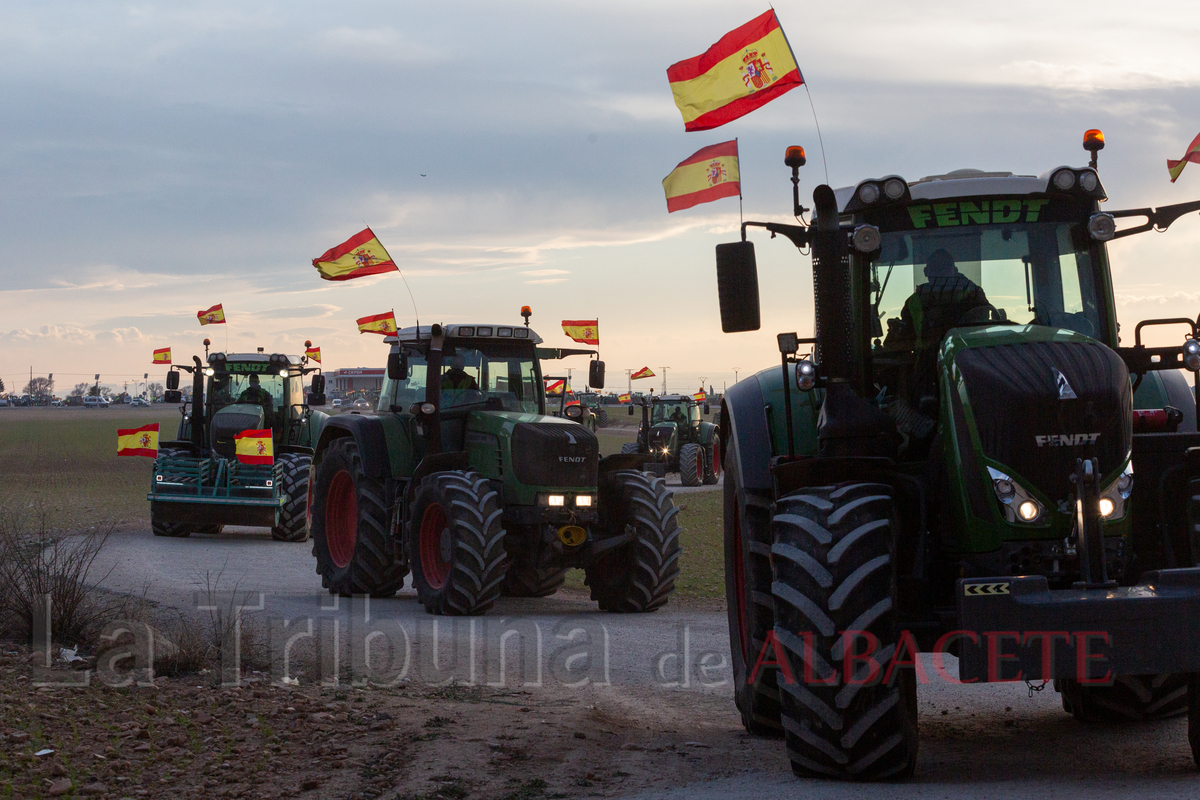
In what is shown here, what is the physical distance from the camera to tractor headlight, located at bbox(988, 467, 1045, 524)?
4898 millimetres

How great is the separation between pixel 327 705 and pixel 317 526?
6.74 meters

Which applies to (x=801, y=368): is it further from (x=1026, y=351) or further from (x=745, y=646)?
(x=745, y=646)

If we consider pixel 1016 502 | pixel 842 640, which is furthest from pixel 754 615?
pixel 1016 502

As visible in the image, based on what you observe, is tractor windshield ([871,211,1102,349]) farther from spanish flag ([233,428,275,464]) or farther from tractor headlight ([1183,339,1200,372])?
spanish flag ([233,428,275,464])

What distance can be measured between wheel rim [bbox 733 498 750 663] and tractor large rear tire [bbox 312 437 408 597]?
19.8ft

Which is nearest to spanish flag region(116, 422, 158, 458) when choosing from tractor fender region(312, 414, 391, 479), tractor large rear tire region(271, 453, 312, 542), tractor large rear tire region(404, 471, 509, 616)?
tractor large rear tire region(271, 453, 312, 542)

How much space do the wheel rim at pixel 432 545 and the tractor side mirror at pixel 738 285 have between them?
253 inches

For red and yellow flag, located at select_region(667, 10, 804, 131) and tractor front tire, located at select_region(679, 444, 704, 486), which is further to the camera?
tractor front tire, located at select_region(679, 444, 704, 486)

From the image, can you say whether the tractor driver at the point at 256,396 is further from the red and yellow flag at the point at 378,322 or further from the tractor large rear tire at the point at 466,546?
the tractor large rear tire at the point at 466,546

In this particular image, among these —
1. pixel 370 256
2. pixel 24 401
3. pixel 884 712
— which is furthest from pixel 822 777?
pixel 24 401

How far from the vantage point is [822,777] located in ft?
16.3

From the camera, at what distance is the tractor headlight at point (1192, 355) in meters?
5.53

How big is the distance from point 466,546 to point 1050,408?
6.78m

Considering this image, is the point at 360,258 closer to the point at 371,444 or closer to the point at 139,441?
the point at 371,444
